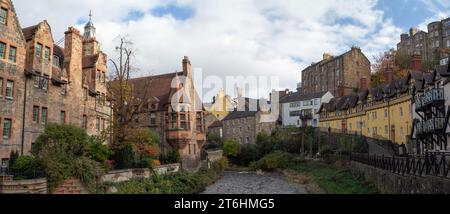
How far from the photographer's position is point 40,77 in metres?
27.7

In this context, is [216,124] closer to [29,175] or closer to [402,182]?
[402,182]

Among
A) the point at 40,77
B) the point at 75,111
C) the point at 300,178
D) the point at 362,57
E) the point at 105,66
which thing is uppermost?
Answer: the point at 362,57

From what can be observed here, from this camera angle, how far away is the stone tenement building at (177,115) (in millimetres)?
43312

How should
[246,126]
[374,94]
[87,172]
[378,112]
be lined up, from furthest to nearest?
[246,126] < [374,94] < [378,112] < [87,172]

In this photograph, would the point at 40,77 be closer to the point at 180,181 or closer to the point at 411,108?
the point at 180,181

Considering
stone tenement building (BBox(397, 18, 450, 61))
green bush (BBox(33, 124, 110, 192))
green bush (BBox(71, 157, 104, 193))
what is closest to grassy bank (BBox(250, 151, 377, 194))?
green bush (BBox(71, 157, 104, 193))

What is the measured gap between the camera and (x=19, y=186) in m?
18.7

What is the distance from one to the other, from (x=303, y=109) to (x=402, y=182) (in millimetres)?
52410

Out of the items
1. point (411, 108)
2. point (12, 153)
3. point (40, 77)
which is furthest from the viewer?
point (411, 108)

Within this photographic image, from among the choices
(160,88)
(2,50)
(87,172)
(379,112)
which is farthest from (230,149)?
(2,50)

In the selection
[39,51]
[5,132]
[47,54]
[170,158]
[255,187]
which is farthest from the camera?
[170,158]

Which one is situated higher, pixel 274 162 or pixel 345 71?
pixel 345 71
